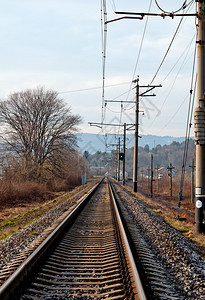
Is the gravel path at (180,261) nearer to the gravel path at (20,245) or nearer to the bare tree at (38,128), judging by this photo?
the gravel path at (20,245)

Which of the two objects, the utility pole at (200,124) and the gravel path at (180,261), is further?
the utility pole at (200,124)

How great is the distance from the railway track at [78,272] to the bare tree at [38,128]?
31768 mm

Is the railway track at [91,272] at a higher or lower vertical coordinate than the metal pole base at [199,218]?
lower

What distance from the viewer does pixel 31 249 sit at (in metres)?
6.96

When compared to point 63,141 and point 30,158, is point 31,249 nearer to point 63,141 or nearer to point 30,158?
point 30,158

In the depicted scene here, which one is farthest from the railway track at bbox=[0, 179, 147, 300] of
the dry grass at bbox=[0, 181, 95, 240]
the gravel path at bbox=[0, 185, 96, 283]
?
the dry grass at bbox=[0, 181, 95, 240]

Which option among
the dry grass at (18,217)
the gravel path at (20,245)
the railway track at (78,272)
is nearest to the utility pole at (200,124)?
the railway track at (78,272)

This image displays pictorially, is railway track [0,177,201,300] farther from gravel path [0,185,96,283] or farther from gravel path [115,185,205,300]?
gravel path [0,185,96,283]

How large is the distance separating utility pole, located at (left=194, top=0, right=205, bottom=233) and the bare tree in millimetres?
30295

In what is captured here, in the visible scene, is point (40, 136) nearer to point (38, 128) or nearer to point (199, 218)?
point (38, 128)

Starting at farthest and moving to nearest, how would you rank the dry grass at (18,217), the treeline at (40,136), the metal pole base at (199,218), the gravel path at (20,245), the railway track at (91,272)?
1. the treeline at (40,136)
2. the dry grass at (18,217)
3. the metal pole base at (199,218)
4. the gravel path at (20,245)
5. the railway track at (91,272)

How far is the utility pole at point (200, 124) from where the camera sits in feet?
32.7

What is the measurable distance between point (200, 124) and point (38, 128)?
109 ft

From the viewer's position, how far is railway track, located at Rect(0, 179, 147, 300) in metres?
4.55
